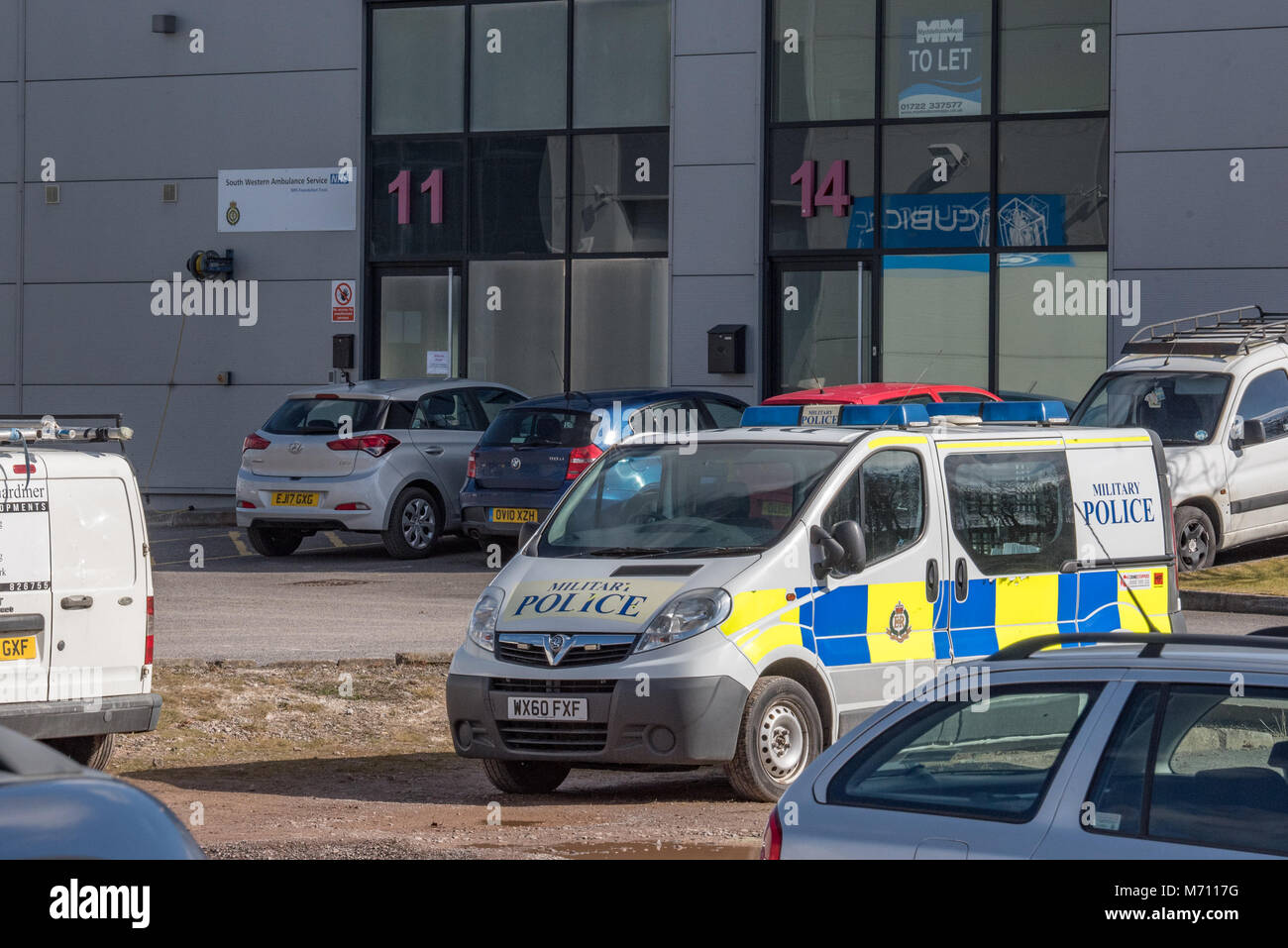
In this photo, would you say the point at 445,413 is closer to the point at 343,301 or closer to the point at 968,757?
the point at 343,301

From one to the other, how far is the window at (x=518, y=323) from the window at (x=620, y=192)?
70cm

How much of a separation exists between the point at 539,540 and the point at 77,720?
2.41 m

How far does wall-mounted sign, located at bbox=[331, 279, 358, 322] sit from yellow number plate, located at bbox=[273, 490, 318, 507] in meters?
6.61

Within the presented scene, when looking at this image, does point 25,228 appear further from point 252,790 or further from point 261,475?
point 252,790

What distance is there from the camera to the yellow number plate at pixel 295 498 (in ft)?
61.0

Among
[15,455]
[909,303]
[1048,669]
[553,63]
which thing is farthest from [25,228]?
[1048,669]

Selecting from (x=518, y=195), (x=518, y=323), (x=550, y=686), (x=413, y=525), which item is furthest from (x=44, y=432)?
(x=518, y=195)

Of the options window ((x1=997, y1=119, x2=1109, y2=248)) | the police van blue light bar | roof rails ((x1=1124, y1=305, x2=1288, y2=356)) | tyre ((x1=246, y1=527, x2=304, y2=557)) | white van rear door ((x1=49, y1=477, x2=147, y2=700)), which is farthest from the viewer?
window ((x1=997, y1=119, x2=1109, y2=248))

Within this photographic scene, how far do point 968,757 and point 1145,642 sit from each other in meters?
0.53

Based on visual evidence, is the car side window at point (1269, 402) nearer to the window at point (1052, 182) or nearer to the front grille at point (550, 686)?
the window at point (1052, 182)

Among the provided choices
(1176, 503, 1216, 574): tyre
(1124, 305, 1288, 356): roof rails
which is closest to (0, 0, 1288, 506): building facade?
(1124, 305, 1288, 356): roof rails

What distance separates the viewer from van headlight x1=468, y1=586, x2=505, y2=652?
29.2ft

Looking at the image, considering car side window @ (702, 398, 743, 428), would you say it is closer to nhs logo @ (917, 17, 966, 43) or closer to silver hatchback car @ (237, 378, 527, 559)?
silver hatchback car @ (237, 378, 527, 559)

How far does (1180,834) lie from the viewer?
411cm
